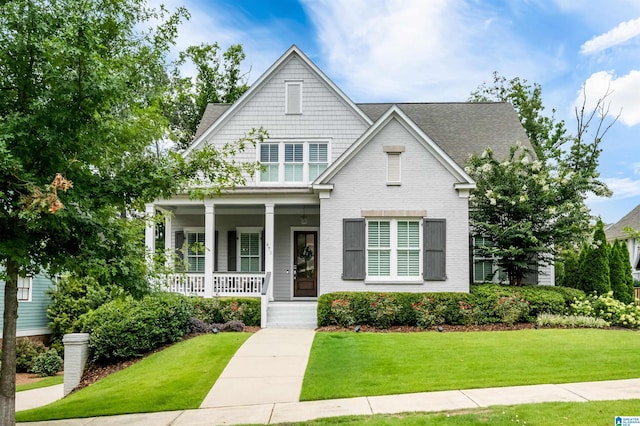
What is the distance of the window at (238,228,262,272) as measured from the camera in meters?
18.1

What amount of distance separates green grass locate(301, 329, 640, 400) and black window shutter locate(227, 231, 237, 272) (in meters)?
6.35

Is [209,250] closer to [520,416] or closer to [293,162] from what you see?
[293,162]

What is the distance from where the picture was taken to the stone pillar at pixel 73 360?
11.2m

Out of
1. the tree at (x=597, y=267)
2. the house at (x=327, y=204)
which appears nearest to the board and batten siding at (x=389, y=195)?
the house at (x=327, y=204)

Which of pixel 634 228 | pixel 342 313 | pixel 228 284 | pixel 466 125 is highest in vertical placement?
pixel 466 125

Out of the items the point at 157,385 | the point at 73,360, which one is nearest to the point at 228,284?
the point at 73,360

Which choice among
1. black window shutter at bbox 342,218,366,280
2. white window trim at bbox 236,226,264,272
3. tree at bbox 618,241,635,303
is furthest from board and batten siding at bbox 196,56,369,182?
tree at bbox 618,241,635,303

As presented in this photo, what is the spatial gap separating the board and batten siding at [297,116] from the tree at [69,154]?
35.2 feet

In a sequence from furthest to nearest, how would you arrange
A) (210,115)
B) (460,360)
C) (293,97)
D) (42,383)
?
(210,115), (293,97), (42,383), (460,360)

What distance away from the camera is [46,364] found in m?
16.3

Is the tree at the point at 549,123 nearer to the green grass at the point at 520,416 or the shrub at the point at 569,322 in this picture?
the shrub at the point at 569,322

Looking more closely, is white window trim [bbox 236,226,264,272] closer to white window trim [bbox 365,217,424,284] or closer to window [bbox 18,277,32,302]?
white window trim [bbox 365,217,424,284]

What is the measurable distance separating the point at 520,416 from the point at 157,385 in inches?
236

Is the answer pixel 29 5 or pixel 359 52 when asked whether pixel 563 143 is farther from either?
pixel 29 5
